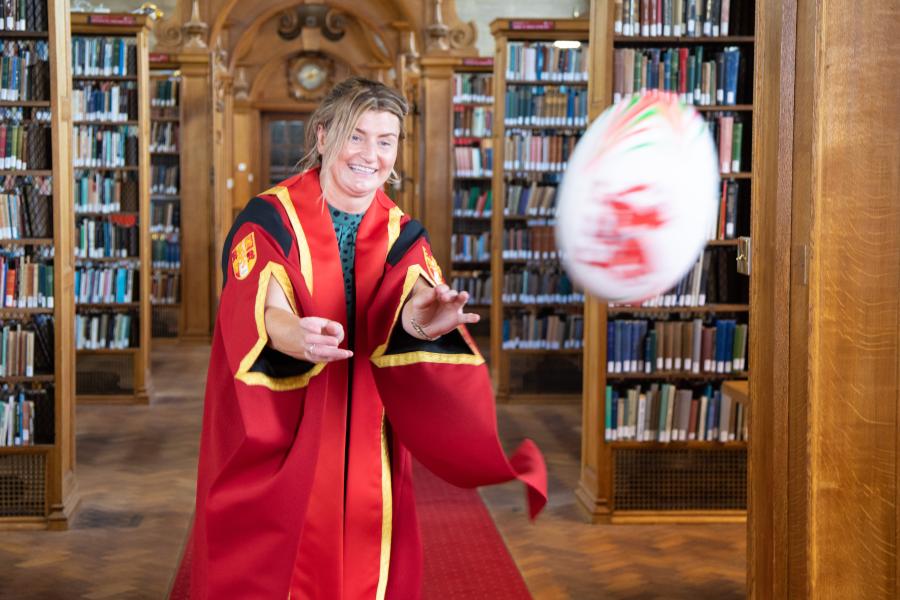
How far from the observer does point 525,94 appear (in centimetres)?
912

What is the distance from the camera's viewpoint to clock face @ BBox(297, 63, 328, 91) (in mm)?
21938

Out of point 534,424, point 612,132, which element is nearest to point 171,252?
point 534,424

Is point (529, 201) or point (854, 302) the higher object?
point (529, 201)

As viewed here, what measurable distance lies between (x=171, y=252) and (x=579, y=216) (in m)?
11.0

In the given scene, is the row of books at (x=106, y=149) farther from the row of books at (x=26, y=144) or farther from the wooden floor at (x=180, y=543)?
the row of books at (x=26, y=144)

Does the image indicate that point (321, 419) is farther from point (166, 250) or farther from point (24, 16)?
point (166, 250)

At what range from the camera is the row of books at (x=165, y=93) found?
11.7 m

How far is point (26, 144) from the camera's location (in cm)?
552

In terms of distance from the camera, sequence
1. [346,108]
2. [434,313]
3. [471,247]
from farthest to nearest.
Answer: [471,247], [346,108], [434,313]

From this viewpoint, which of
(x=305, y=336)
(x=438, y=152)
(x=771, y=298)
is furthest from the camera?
(x=438, y=152)

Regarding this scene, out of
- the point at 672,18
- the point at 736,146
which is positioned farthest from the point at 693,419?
the point at 672,18

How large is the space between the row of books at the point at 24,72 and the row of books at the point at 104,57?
3.25 meters

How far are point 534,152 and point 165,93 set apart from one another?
4369 mm

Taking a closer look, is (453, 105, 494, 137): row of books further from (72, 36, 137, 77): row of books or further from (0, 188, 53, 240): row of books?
(0, 188, 53, 240): row of books
